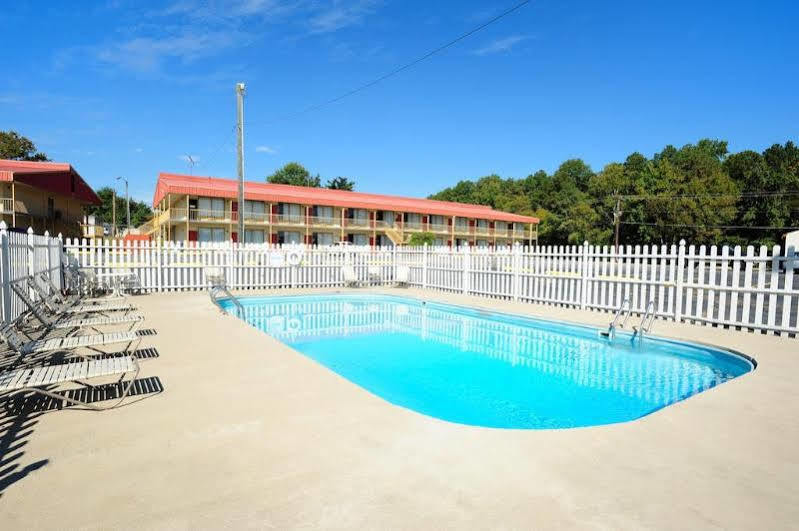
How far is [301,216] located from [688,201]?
38276 mm

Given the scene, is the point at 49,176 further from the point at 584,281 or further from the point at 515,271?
the point at 584,281

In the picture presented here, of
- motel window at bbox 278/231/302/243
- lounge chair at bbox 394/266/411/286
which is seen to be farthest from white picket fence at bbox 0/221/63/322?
motel window at bbox 278/231/302/243

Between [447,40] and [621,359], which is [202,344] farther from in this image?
[447,40]

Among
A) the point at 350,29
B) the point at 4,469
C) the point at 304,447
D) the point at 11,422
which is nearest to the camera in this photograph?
the point at 4,469

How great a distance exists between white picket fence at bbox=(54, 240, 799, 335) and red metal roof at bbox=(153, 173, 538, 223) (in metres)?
19.0

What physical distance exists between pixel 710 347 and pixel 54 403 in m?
9.38

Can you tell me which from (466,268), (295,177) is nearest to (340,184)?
(295,177)

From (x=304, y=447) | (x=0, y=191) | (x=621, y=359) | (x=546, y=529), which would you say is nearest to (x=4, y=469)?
(x=304, y=447)

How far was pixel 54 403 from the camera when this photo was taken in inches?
173

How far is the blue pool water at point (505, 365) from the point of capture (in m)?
5.89

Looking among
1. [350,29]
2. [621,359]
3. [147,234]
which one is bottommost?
[621,359]

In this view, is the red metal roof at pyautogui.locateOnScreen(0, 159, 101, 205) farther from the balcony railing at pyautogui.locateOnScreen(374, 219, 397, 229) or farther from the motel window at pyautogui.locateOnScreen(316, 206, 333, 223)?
the balcony railing at pyautogui.locateOnScreen(374, 219, 397, 229)

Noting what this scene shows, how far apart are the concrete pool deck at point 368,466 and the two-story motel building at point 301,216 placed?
85.5 ft

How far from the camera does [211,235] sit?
119 ft
